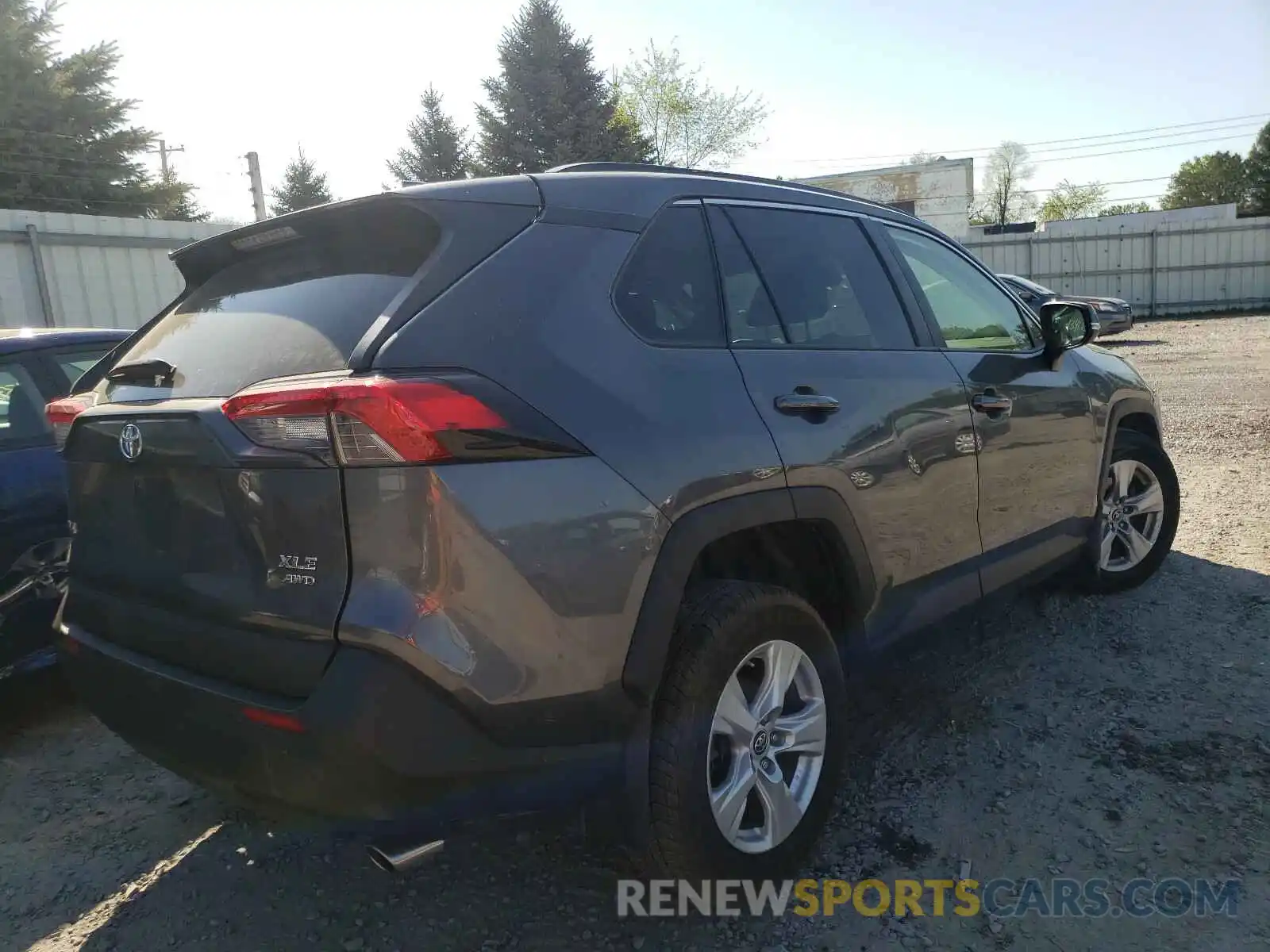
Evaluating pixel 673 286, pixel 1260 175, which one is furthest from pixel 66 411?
pixel 1260 175

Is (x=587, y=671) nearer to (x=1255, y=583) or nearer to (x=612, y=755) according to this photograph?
(x=612, y=755)

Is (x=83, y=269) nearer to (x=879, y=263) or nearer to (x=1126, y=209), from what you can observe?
(x=879, y=263)

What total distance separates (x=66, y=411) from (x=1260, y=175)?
59.8m

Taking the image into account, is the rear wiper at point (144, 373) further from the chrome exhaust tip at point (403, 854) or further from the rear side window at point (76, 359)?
the rear side window at point (76, 359)

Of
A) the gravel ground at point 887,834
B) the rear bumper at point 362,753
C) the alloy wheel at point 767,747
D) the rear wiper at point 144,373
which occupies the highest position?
the rear wiper at point 144,373

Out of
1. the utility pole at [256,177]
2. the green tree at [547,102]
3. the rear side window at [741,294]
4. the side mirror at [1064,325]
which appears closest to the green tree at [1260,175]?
the green tree at [547,102]

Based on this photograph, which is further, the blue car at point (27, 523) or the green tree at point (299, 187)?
the green tree at point (299, 187)

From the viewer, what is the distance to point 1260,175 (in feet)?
159

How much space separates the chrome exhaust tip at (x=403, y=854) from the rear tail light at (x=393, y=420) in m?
0.77

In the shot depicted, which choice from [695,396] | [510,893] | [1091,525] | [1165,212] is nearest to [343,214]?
[695,396]

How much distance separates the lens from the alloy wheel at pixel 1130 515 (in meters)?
4.29

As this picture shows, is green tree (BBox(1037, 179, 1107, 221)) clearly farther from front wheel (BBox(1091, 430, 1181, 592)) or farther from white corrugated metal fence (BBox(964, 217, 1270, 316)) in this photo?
front wheel (BBox(1091, 430, 1181, 592))

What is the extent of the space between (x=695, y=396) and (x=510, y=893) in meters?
1.43

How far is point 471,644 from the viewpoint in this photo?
5.73ft
